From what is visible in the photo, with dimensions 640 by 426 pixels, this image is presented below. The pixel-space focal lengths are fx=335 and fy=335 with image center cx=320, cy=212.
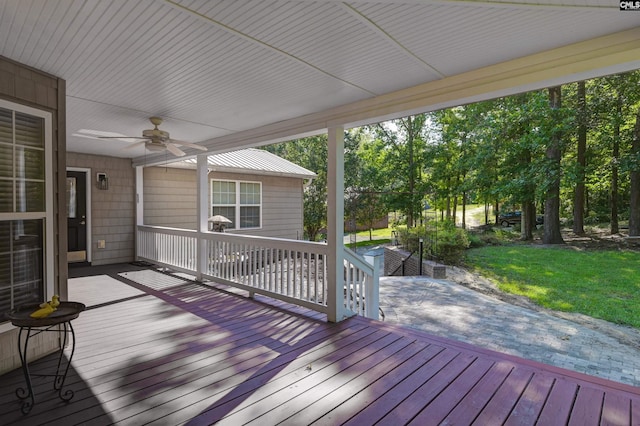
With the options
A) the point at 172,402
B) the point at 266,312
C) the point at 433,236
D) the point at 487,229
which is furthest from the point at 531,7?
the point at 487,229

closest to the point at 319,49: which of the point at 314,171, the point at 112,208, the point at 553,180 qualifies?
the point at 112,208

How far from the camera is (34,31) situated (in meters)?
2.29

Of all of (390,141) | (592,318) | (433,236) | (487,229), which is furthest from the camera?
(487,229)

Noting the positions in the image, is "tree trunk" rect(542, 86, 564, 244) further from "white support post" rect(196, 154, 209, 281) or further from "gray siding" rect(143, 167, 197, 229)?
"gray siding" rect(143, 167, 197, 229)

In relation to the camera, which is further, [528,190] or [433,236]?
[528,190]

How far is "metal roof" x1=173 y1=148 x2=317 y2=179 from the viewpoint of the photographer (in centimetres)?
785

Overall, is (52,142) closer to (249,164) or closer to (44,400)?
(44,400)

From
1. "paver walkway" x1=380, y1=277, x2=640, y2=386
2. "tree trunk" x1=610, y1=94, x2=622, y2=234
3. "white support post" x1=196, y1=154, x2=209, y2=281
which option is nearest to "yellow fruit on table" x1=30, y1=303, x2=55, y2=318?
"white support post" x1=196, y1=154, x2=209, y2=281

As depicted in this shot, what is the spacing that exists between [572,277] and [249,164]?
852cm

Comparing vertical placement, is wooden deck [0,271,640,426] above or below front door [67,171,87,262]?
below

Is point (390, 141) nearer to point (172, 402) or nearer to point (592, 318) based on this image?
point (592, 318)

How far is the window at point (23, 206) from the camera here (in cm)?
279

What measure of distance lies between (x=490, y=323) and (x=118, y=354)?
4.92 metres

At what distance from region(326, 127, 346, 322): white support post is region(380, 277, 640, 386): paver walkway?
1.64 m
